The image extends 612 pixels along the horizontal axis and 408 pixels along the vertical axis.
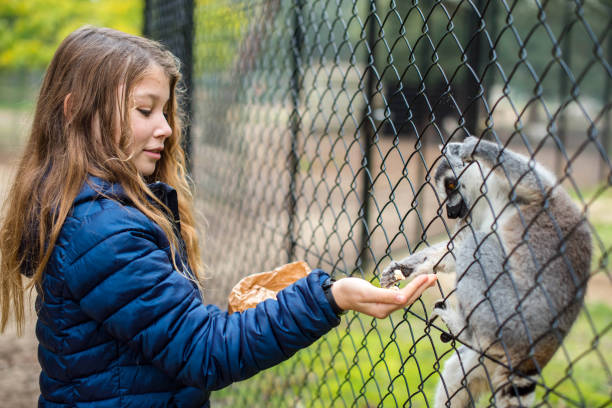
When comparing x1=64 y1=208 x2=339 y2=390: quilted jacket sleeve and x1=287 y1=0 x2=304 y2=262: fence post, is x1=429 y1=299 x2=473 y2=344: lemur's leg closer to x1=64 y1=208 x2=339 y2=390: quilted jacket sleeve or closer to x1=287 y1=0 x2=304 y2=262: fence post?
x1=64 y1=208 x2=339 y2=390: quilted jacket sleeve

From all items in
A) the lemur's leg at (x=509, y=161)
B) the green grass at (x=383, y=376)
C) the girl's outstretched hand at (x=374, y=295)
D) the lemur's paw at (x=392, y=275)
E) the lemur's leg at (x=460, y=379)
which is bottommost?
the green grass at (x=383, y=376)

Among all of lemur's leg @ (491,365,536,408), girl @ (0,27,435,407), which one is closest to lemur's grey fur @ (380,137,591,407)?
lemur's leg @ (491,365,536,408)

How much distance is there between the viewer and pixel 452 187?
2.31m

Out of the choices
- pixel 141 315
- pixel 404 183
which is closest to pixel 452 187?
pixel 141 315

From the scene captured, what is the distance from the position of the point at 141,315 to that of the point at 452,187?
4.41 feet

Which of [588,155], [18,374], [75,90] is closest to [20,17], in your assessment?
[18,374]

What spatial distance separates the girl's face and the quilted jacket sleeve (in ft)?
1.21

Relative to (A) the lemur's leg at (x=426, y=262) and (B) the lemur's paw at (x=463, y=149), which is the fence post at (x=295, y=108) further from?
(B) the lemur's paw at (x=463, y=149)

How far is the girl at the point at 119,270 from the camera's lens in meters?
1.53

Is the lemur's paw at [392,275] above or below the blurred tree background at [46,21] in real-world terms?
below

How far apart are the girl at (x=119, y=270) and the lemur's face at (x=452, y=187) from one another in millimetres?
789

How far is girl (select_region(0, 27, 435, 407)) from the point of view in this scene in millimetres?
1528

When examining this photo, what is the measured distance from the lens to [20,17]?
53.5 feet

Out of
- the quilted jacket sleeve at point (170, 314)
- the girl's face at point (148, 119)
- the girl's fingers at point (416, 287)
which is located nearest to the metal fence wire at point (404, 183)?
the girl's fingers at point (416, 287)
